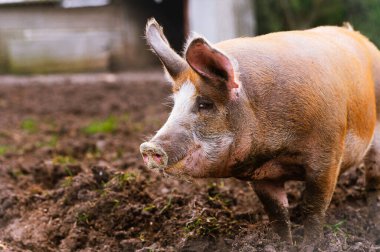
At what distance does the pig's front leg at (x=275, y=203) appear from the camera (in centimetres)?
415

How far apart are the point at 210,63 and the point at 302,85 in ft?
1.75

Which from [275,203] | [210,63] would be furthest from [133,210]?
[210,63]

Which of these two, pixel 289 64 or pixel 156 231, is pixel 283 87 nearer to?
pixel 289 64

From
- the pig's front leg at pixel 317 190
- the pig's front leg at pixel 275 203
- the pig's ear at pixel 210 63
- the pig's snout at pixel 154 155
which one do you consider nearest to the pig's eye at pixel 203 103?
the pig's ear at pixel 210 63

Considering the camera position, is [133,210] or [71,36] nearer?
[133,210]

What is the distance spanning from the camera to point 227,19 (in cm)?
1230

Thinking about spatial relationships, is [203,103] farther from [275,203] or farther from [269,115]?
[275,203]

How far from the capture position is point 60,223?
15.3 feet

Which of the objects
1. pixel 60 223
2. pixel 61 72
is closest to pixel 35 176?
pixel 60 223

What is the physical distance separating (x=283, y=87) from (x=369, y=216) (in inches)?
52.4

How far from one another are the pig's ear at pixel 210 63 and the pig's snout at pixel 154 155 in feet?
1.46

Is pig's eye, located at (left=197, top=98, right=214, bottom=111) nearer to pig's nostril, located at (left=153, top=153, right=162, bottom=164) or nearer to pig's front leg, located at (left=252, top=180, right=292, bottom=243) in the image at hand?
pig's nostril, located at (left=153, top=153, right=162, bottom=164)

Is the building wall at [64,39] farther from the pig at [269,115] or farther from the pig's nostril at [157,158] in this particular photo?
the pig's nostril at [157,158]

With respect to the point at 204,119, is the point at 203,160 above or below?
below
